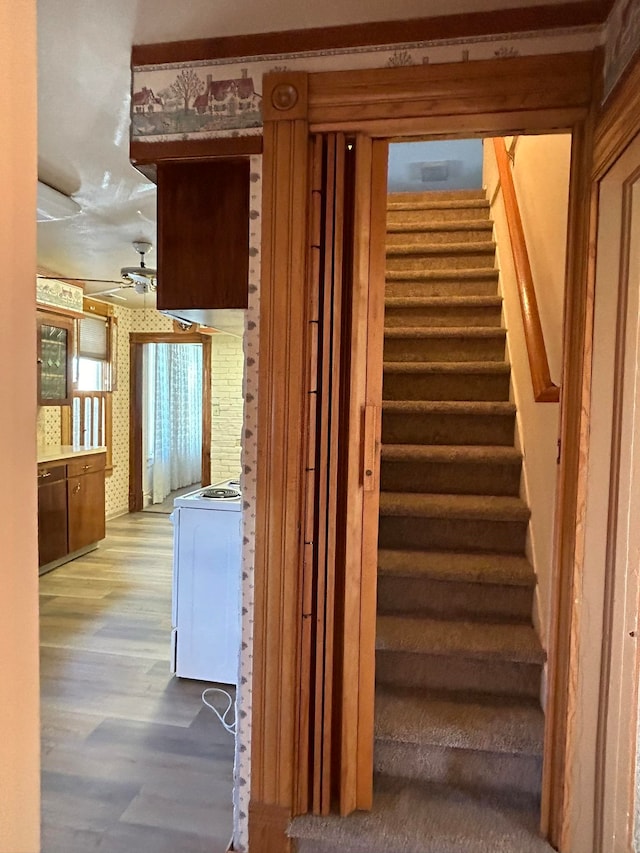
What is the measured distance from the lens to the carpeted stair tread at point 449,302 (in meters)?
3.07

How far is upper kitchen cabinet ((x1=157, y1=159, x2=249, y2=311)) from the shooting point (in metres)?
1.67

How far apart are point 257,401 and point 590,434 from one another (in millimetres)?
894

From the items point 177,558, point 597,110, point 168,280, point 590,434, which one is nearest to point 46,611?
point 177,558

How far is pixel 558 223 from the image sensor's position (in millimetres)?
2082

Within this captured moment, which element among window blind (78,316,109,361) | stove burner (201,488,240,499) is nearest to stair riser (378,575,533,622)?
stove burner (201,488,240,499)

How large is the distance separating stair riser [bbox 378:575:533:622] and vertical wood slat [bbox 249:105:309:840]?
0.70 meters

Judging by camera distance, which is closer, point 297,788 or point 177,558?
point 297,788

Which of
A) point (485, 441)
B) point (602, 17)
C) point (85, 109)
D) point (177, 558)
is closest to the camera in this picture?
point (602, 17)

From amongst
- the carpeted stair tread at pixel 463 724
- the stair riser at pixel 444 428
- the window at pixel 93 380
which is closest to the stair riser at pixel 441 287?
the stair riser at pixel 444 428

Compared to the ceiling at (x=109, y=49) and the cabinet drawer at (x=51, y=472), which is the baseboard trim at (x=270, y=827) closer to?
the ceiling at (x=109, y=49)

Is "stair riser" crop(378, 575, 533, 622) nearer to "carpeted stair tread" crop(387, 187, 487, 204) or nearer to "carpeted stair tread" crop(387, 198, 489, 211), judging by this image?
"carpeted stair tread" crop(387, 198, 489, 211)

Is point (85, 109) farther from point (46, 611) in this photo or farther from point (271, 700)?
point (46, 611)

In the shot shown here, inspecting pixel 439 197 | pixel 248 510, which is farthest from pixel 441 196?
pixel 248 510

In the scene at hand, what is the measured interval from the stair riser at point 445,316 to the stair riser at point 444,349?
17 centimetres
